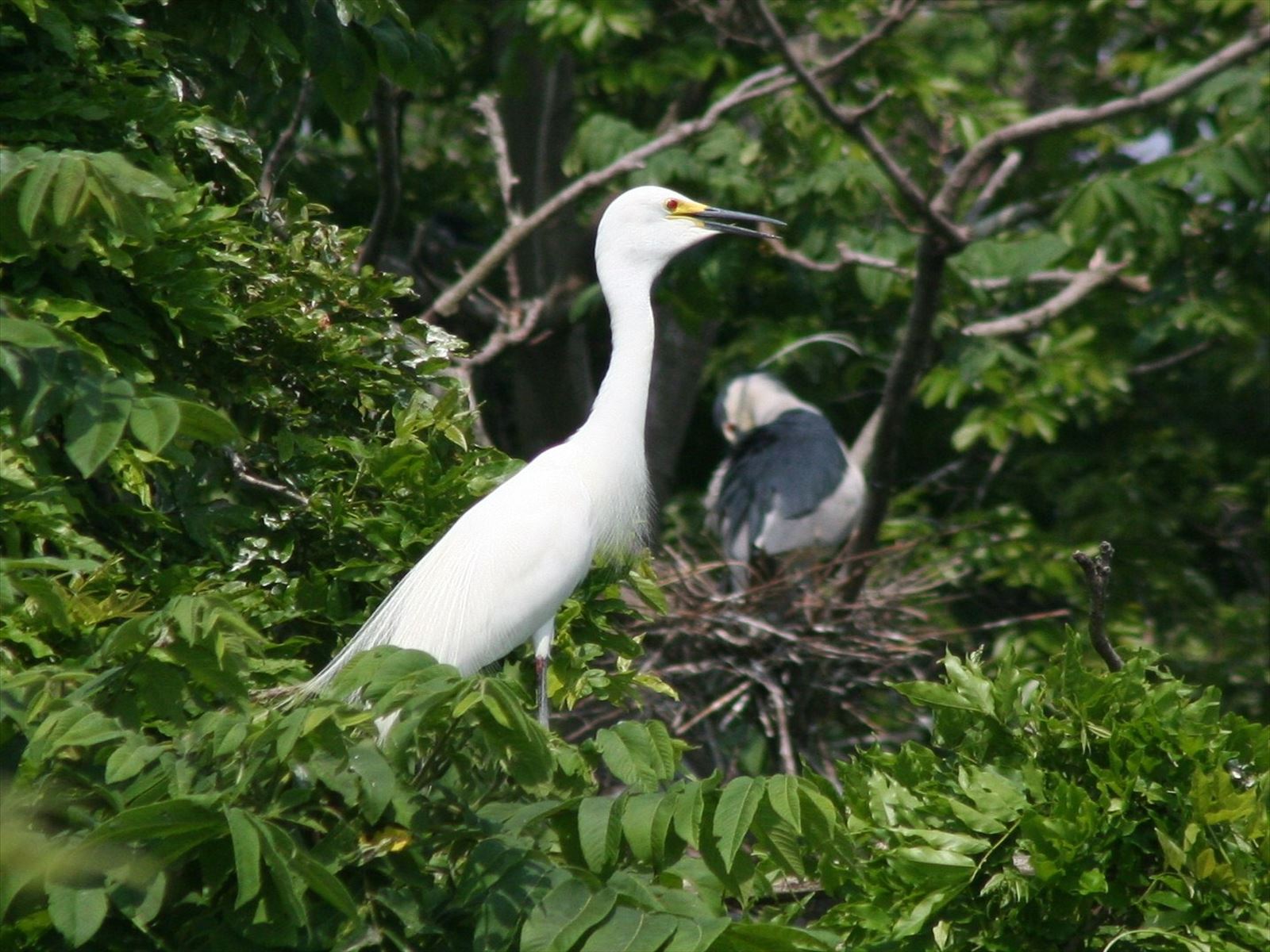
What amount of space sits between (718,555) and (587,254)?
1336 millimetres

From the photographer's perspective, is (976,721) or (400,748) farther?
(976,721)

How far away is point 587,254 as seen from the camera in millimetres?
6094

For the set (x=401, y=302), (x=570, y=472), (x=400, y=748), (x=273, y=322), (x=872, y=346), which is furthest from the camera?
(x=872, y=346)

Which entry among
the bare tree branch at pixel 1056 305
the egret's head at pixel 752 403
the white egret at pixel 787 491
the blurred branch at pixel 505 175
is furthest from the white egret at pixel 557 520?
the egret's head at pixel 752 403

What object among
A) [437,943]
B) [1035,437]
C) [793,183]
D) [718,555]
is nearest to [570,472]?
[437,943]

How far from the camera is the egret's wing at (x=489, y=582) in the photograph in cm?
313

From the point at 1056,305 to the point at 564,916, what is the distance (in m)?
4.61

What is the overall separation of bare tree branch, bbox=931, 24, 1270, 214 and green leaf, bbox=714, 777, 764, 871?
278cm

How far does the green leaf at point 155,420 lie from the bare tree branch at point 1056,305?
4256 millimetres

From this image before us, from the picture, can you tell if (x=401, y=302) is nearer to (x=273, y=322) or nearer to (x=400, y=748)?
(x=273, y=322)

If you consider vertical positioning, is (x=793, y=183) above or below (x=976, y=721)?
below

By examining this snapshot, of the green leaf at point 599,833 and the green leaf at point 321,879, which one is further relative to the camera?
the green leaf at point 599,833

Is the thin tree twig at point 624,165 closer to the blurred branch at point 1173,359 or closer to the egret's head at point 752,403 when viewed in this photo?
the egret's head at point 752,403

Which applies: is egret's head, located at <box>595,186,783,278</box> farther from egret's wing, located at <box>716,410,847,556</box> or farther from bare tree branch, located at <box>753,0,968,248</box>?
egret's wing, located at <box>716,410,847,556</box>
